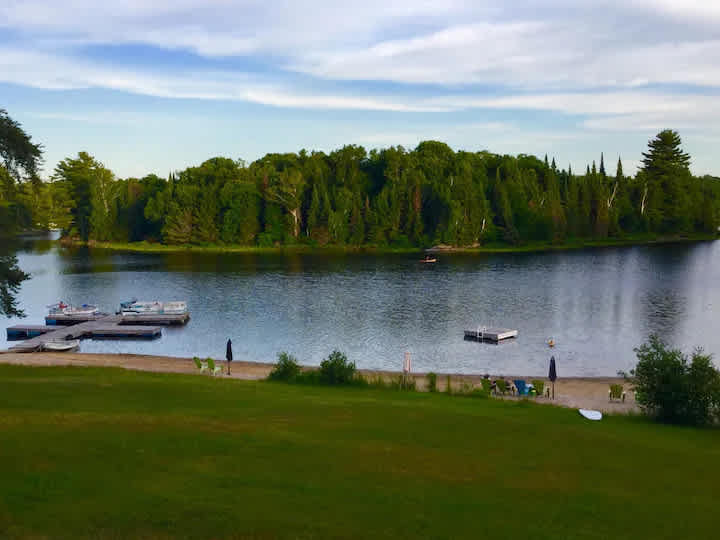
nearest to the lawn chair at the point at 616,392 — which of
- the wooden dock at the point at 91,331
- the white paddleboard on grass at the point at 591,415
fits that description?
the white paddleboard on grass at the point at 591,415

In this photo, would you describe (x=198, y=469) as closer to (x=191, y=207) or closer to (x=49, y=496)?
(x=49, y=496)

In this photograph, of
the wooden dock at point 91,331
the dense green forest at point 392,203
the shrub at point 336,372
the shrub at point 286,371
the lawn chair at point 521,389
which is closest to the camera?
the shrub at point 336,372

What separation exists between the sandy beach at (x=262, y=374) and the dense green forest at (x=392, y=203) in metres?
81.2

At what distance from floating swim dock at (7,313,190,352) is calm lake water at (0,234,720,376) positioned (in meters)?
1.46

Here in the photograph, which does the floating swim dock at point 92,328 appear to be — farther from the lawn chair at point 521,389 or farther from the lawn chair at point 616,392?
the lawn chair at point 616,392

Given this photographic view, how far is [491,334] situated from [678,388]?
23.3 metres

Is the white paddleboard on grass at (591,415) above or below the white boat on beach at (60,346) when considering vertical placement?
above

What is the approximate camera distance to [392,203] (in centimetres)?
11844

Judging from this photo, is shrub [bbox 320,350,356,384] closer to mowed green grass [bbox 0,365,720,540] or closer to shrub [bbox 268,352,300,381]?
shrub [bbox 268,352,300,381]

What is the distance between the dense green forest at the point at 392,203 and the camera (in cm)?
11675

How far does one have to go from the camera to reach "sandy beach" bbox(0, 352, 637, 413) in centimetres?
2461

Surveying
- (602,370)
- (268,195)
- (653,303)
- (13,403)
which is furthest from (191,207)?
(13,403)

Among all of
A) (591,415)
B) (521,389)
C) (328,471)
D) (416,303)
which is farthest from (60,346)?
(328,471)

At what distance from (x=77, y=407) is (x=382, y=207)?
10381 cm
